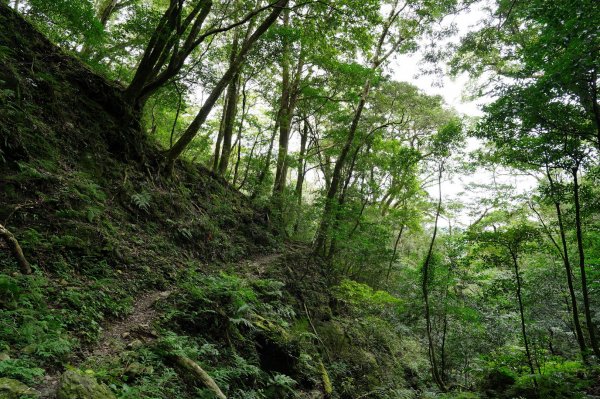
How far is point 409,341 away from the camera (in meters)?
15.0

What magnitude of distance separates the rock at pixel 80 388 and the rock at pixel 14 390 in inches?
7.9

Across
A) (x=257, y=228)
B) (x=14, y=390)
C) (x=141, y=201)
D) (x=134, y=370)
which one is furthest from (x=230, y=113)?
(x=14, y=390)

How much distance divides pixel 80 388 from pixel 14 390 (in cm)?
48

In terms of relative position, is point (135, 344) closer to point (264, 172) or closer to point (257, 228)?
point (257, 228)

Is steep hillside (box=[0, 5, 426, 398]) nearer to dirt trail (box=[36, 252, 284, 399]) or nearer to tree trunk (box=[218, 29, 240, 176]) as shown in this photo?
dirt trail (box=[36, 252, 284, 399])

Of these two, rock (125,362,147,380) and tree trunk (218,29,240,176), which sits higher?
tree trunk (218,29,240,176)

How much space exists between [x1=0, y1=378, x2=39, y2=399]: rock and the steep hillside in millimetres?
18

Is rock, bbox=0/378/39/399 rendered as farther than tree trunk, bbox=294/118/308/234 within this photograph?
No

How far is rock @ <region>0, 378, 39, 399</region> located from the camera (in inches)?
107

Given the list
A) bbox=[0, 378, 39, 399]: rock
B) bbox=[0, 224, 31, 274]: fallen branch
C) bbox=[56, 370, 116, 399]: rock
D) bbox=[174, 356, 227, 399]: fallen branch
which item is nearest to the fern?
bbox=[0, 224, 31, 274]: fallen branch

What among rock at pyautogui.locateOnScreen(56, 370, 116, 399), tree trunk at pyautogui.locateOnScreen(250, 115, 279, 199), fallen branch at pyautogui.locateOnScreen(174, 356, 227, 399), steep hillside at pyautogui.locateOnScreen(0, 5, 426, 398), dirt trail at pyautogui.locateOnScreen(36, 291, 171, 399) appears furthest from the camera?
tree trunk at pyautogui.locateOnScreen(250, 115, 279, 199)

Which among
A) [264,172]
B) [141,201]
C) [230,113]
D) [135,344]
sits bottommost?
[135,344]

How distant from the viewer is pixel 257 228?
48.1 ft

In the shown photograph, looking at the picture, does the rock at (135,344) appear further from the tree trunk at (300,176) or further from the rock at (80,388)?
the tree trunk at (300,176)
